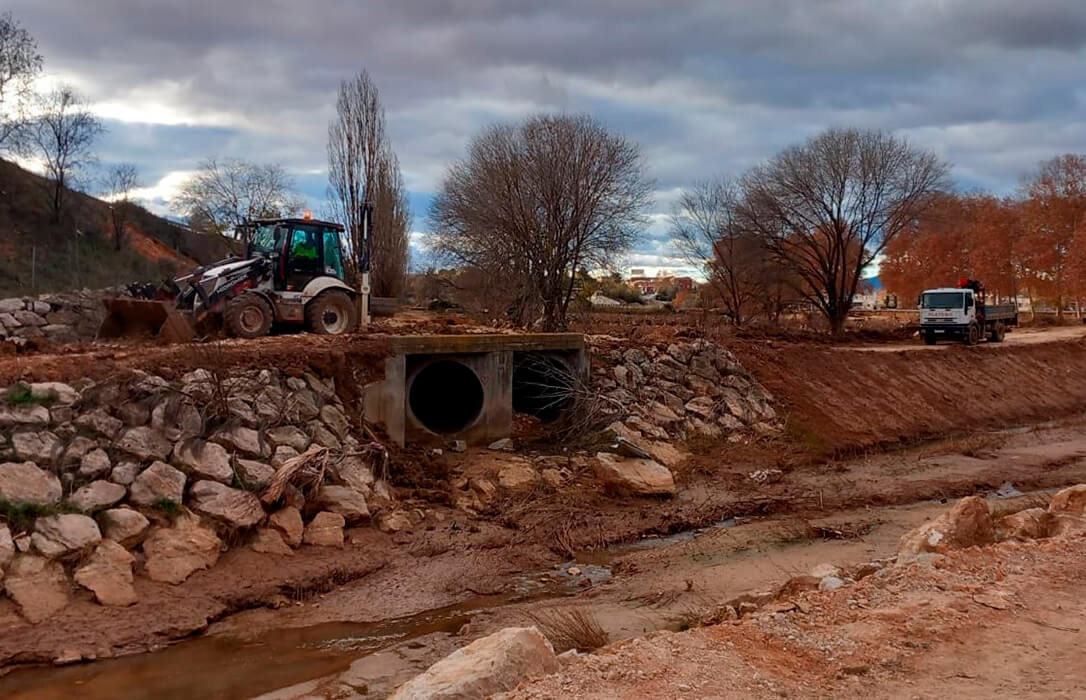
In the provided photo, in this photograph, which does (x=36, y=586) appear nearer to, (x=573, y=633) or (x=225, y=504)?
(x=225, y=504)

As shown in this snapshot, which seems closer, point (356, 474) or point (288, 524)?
point (288, 524)

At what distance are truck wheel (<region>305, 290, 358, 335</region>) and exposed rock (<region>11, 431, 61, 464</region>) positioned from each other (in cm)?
583

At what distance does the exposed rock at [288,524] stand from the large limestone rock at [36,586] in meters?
2.37

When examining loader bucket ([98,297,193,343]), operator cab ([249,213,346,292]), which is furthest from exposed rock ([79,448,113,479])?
operator cab ([249,213,346,292])

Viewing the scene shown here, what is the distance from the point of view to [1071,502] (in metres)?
10.8

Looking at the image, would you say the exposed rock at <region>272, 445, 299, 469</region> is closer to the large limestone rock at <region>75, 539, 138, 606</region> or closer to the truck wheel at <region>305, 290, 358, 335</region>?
the large limestone rock at <region>75, 539, 138, 606</region>

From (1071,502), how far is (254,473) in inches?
405

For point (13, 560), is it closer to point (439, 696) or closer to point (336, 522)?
point (336, 522)

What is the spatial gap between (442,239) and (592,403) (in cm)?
1723

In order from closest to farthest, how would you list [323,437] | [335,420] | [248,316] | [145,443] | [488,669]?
[488,669] → [145,443] → [323,437] → [335,420] → [248,316]

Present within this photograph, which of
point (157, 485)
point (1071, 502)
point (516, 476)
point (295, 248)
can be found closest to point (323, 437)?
point (157, 485)

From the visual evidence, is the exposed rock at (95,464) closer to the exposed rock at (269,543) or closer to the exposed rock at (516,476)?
the exposed rock at (269,543)

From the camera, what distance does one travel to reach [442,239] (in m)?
32.1

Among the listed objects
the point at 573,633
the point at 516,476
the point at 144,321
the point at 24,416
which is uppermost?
A: the point at 144,321
